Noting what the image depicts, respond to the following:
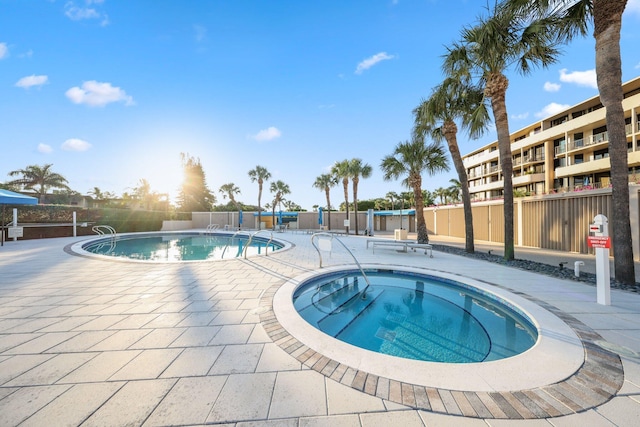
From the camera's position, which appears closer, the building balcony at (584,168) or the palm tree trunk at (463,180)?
the palm tree trunk at (463,180)

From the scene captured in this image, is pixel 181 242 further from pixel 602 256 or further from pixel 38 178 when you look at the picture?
pixel 38 178

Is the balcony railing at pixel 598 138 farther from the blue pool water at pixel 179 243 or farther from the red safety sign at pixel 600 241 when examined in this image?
the blue pool water at pixel 179 243

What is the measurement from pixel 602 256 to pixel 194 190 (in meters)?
46.6

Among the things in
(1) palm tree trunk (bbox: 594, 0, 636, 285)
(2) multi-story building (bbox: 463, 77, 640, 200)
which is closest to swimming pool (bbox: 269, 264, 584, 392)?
(1) palm tree trunk (bbox: 594, 0, 636, 285)

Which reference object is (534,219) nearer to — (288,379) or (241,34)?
(288,379)

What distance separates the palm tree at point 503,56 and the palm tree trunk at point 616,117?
6.69 feet

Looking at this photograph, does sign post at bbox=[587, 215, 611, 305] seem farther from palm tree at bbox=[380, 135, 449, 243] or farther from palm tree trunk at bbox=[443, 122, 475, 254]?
palm tree at bbox=[380, 135, 449, 243]

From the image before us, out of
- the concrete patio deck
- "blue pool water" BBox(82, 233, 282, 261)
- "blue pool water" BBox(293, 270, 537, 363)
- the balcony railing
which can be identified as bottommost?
"blue pool water" BBox(293, 270, 537, 363)

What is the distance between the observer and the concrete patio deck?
1.61 m

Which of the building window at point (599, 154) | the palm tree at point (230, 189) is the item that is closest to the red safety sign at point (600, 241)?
the building window at point (599, 154)

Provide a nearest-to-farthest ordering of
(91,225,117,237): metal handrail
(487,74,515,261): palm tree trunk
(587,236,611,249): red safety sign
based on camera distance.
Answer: (587,236,611,249): red safety sign < (487,74,515,261): palm tree trunk < (91,225,117,237): metal handrail

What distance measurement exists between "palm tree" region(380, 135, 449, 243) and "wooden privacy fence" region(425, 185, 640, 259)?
4.16 m

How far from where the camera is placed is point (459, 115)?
9.91 meters

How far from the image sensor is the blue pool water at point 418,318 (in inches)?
122
